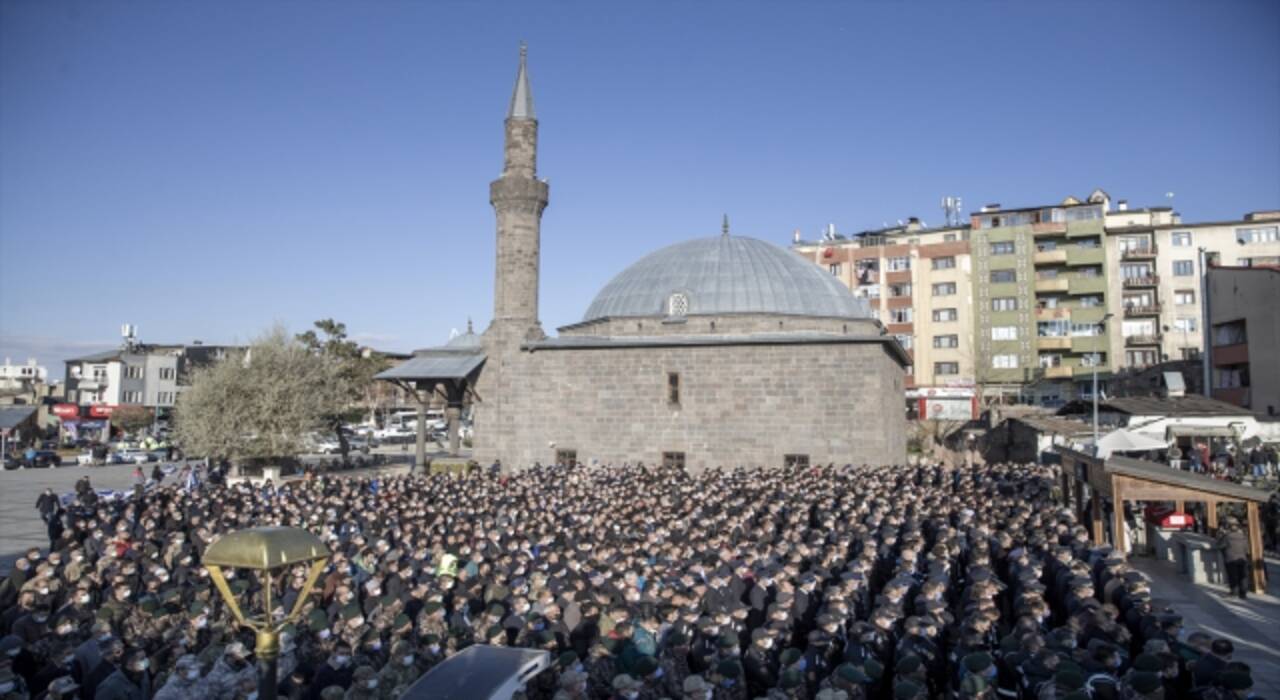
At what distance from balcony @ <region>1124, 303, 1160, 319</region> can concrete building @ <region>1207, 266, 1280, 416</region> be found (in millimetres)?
13566

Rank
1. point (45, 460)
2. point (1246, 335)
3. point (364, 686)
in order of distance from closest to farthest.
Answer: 1. point (364, 686)
2. point (1246, 335)
3. point (45, 460)

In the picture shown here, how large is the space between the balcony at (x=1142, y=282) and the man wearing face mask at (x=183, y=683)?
52708 millimetres

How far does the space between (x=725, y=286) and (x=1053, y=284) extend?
1115 inches

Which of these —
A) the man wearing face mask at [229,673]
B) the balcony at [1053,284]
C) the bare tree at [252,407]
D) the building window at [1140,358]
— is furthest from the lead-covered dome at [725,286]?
the building window at [1140,358]

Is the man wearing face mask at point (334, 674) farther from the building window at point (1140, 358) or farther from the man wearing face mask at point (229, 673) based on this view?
the building window at point (1140, 358)

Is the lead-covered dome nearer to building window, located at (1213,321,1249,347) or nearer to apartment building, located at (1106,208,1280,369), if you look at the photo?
building window, located at (1213,321,1249,347)

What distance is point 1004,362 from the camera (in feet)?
160

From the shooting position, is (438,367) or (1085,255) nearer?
(438,367)

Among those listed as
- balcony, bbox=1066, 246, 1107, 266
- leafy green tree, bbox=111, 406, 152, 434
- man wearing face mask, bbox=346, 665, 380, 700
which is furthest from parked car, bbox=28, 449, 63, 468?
balcony, bbox=1066, 246, 1107, 266

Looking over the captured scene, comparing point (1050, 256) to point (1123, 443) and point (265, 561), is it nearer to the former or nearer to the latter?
point (1123, 443)

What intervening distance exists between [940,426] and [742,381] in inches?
847

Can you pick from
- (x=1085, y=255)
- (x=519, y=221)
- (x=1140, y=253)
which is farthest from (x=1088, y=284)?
(x=519, y=221)

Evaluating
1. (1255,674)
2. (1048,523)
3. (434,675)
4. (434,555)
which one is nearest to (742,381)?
(1048,523)

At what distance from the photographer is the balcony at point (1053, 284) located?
47.7 m
